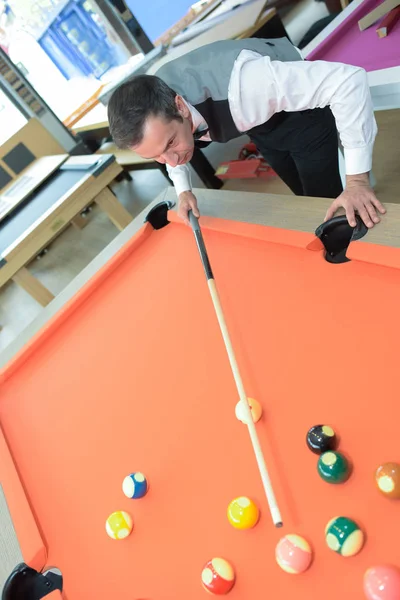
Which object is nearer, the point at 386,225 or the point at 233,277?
the point at 386,225

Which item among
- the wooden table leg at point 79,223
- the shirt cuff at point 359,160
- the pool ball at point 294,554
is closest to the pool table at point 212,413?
the pool ball at point 294,554

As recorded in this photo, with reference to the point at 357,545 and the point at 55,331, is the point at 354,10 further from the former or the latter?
the point at 357,545

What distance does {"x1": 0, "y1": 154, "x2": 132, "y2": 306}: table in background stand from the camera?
8.17 ft

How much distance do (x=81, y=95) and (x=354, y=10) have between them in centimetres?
274

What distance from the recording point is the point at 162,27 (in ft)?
11.5

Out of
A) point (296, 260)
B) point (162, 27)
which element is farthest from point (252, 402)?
point (162, 27)

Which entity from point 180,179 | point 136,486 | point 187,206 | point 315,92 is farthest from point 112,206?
point 136,486

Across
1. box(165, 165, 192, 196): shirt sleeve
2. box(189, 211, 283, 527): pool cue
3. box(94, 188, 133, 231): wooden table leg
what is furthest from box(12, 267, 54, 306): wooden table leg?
box(189, 211, 283, 527): pool cue

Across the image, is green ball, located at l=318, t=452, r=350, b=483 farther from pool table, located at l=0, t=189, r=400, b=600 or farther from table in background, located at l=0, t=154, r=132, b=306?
table in background, located at l=0, t=154, r=132, b=306

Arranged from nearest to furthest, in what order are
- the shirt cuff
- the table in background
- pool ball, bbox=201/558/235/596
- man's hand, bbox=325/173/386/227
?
pool ball, bbox=201/558/235/596 → man's hand, bbox=325/173/386/227 → the shirt cuff → the table in background

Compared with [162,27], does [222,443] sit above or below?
below

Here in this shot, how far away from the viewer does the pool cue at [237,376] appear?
669 millimetres

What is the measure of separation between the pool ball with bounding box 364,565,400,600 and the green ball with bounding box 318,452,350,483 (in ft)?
0.40

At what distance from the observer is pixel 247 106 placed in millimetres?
1106
